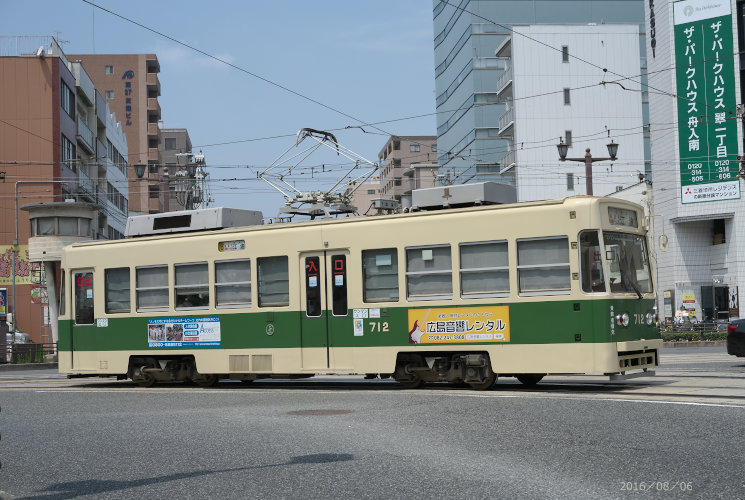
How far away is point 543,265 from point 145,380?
8.19 metres

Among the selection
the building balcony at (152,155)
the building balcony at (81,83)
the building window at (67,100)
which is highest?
the building balcony at (152,155)

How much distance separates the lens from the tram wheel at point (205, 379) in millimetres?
17359

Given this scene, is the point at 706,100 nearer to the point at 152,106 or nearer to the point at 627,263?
the point at 627,263

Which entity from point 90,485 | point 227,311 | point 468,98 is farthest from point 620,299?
point 468,98

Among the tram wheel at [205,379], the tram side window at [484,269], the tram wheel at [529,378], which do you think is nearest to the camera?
the tram side window at [484,269]

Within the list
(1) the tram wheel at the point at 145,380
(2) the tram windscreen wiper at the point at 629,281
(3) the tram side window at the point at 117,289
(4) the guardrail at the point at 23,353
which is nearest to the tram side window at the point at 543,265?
(2) the tram windscreen wiper at the point at 629,281

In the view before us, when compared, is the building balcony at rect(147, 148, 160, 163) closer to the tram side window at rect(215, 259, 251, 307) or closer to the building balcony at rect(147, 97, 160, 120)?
the building balcony at rect(147, 97, 160, 120)

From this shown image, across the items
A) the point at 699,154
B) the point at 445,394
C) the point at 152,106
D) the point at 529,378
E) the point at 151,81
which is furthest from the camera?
the point at 151,81

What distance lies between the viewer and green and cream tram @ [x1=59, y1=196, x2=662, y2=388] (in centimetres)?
1372

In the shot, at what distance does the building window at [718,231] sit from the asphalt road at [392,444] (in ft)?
134

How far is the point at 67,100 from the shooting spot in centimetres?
5538

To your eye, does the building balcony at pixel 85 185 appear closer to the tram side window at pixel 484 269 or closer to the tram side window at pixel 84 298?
the tram side window at pixel 84 298

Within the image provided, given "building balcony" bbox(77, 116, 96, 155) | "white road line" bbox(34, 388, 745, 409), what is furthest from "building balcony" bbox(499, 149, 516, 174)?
"white road line" bbox(34, 388, 745, 409)

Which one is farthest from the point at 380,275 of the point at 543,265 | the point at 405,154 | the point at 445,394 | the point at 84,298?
the point at 405,154
